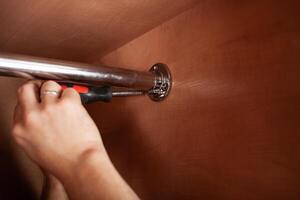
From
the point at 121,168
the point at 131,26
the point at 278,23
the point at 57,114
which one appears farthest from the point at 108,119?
the point at 278,23

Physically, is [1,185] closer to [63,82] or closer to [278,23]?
[63,82]

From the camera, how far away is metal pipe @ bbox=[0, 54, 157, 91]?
1.46 ft

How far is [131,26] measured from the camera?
61cm

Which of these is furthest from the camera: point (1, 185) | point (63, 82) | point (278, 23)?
point (1, 185)

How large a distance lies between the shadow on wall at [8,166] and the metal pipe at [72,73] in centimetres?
38

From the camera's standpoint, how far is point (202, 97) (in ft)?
1.60

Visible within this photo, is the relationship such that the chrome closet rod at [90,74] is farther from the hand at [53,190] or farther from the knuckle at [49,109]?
the hand at [53,190]

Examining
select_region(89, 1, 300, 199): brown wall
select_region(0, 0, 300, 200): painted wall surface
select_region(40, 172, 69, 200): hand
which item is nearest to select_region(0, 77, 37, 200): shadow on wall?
select_region(0, 0, 300, 200): painted wall surface

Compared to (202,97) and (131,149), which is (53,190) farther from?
(202,97)

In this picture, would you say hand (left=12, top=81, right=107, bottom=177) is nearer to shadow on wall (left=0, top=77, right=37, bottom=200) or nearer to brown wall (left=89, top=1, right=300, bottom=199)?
brown wall (left=89, top=1, right=300, bottom=199)

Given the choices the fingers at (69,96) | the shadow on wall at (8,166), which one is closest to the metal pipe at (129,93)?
the fingers at (69,96)

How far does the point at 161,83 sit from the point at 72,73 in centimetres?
16

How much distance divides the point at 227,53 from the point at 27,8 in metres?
0.34

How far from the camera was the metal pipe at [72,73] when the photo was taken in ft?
1.46
